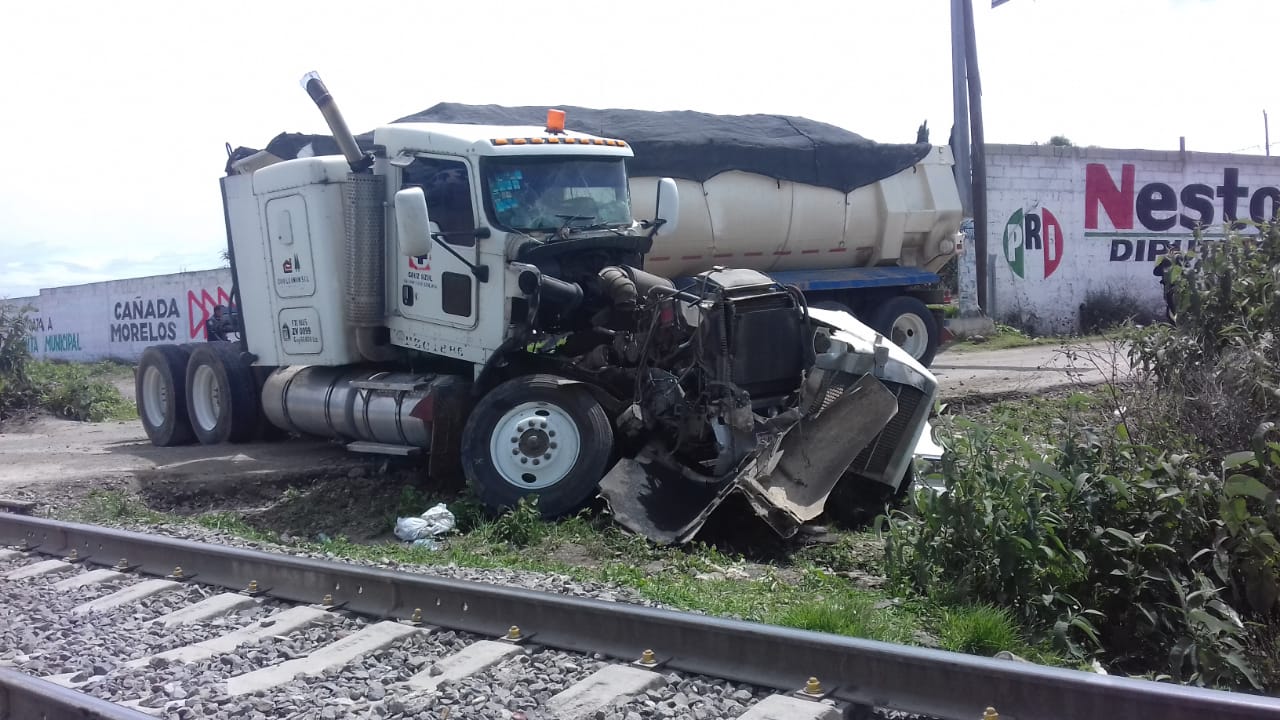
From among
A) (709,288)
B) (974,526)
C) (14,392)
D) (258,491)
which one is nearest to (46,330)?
(14,392)

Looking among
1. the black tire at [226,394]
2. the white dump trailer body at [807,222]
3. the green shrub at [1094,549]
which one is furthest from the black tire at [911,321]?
the green shrub at [1094,549]

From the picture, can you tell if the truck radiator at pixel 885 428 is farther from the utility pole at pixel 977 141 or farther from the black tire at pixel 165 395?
the utility pole at pixel 977 141

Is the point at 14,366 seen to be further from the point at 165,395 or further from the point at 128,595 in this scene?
the point at 128,595

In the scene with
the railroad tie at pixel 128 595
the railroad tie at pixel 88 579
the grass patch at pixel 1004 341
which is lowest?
the grass patch at pixel 1004 341

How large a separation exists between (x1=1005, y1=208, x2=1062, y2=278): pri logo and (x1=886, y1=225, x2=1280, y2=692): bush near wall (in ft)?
51.9

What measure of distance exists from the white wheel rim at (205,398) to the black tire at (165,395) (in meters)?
0.18

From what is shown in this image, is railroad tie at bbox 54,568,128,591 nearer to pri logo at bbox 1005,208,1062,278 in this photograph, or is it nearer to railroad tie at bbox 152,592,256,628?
railroad tie at bbox 152,592,256,628

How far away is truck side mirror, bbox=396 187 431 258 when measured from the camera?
7703mm

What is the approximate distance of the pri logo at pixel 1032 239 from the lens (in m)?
21.4

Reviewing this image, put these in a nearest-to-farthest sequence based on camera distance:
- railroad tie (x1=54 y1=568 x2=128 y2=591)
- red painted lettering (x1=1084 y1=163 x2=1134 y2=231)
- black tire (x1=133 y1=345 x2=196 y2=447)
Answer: railroad tie (x1=54 y1=568 x2=128 y2=591), black tire (x1=133 y1=345 x2=196 y2=447), red painted lettering (x1=1084 y1=163 x2=1134 y2=231)

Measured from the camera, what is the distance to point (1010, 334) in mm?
20188

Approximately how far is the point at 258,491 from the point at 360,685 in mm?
5498

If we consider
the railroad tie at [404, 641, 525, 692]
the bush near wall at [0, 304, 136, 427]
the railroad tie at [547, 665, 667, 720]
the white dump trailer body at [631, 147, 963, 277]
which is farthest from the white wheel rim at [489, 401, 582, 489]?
the bush near wall at [0, 304, 136, 427]

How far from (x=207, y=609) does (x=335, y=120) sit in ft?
15.9
